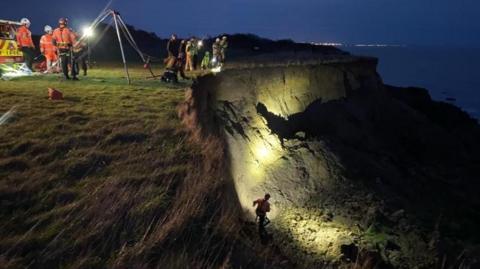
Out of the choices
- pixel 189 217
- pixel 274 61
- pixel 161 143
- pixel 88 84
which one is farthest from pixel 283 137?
pixel 189 217

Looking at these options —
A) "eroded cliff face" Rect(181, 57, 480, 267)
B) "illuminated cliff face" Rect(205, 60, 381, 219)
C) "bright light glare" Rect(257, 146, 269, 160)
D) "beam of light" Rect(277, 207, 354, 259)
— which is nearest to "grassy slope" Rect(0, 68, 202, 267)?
"eroded cliff face" Rect(181, 57, 480, 267)

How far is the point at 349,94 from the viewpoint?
21656 millimetres

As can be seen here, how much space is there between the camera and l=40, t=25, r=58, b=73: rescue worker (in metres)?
18.2

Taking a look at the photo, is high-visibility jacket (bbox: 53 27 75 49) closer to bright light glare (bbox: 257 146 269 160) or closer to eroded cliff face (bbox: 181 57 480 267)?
eroded cliff face (bbox: 181 57 480 267)

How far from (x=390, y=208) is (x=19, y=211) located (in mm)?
9734

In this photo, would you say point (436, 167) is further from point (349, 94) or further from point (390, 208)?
point (390, 208)

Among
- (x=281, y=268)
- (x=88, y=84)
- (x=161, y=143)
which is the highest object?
(x=88, y=84)

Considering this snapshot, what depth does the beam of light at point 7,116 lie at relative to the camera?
11.1 metres

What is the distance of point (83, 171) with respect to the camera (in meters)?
9.07

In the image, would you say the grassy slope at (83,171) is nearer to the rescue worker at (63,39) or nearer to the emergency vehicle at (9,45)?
the rescue worker at (63,39)

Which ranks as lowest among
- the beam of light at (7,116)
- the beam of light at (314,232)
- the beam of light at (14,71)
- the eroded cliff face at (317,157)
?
the beam of light at (314,232)

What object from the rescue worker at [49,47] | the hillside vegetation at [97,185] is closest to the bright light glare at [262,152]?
the hillside vegetation at [97,185]

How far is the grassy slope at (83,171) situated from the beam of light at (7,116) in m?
0.17

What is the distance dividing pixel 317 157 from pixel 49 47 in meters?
13.1
